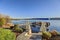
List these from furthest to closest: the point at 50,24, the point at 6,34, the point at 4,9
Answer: the point at 4,9
the point at 50,24
the point at 6,34

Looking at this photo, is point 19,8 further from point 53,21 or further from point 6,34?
point 6,34

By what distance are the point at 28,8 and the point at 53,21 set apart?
5.30 ft

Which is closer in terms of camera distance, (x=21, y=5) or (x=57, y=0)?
(x=57, y=0)

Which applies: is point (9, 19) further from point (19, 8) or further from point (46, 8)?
point (46, 8)

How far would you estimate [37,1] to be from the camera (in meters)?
8.98

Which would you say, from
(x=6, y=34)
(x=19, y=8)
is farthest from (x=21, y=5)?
(x=6, y=34)

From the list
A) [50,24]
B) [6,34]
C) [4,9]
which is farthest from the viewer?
[4,9]

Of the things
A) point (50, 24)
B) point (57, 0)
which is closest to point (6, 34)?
point (50, 24)

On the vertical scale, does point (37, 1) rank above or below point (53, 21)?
above

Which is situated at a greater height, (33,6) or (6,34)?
(33,6)

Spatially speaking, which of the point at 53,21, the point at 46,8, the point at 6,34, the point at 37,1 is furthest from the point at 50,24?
the point at 6,34

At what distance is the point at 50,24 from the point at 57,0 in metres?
1.30

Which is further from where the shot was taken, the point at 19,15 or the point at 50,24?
the point at 19,15

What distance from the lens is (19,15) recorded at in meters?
8.99
